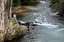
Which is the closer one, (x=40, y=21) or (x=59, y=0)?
(x=40, y=21)

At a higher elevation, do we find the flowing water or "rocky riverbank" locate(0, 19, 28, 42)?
"rocky riverbank" locate(0, 19, 28, 42)

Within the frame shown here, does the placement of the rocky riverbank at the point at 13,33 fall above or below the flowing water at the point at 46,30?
above

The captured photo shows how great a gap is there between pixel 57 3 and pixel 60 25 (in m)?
8.04

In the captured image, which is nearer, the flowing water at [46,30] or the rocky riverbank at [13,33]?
the rocky riverbank at [13,33]

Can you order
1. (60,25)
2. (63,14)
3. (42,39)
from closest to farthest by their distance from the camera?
(42,39)
(60,25)
(63,14)

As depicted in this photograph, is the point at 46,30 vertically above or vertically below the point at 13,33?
below

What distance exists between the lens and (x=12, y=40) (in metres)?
20.5

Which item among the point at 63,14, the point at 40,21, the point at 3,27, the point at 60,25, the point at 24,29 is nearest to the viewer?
the point at 3,27

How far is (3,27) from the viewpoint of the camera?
20.3 m

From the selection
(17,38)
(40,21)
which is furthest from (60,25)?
(17,38)

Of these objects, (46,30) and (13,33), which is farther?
(46,30)

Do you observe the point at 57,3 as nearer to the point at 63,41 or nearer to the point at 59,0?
the point at 59,0

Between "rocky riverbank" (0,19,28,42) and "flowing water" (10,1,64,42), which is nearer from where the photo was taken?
"rocky riverbank" (0,19,28,42)

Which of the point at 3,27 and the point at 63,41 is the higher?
the point at 3,27
